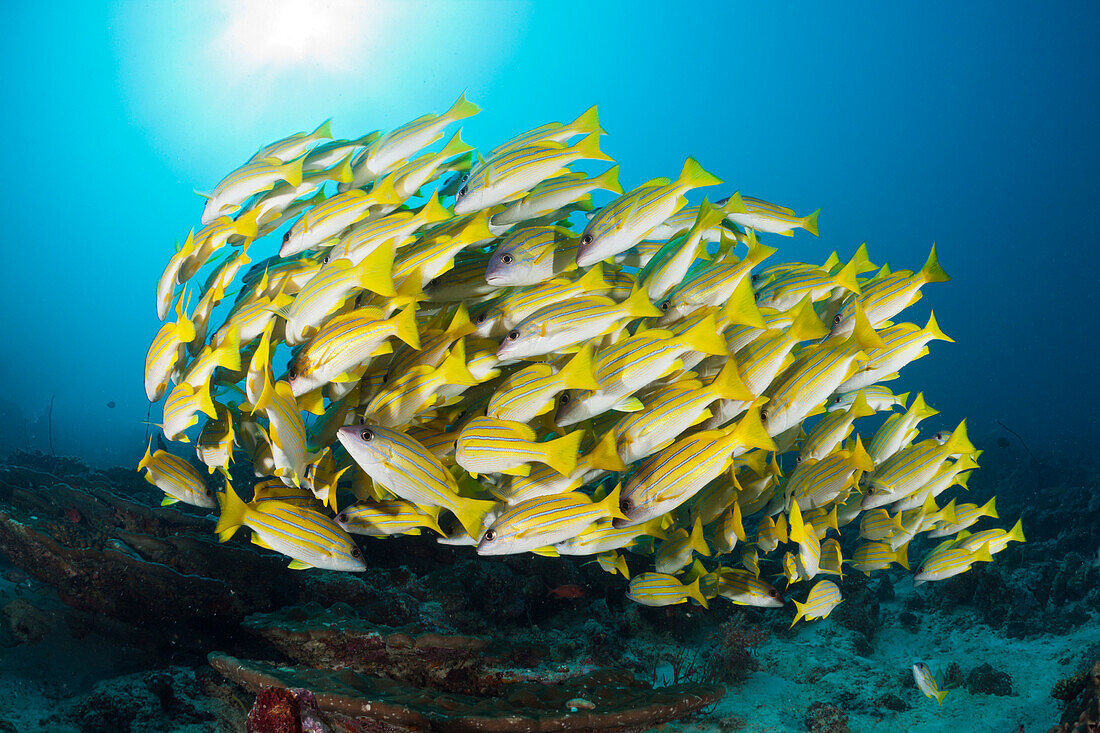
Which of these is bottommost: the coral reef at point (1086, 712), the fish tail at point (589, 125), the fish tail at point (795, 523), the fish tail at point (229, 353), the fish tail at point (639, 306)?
the coral reef at point (1086, 712)

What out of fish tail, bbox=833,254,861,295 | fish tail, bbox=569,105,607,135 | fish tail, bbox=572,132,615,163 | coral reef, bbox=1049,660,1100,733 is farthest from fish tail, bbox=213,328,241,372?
coral reef, bbox=1049,660,1100,733

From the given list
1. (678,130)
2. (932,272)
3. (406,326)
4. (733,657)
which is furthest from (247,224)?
(678,130)

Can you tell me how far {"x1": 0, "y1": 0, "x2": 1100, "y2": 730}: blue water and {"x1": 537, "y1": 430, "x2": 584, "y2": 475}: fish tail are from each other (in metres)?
69.4

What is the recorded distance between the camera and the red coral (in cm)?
288

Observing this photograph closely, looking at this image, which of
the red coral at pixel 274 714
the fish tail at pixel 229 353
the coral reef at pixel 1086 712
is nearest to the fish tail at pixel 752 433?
the fish tail at pixel 229 353

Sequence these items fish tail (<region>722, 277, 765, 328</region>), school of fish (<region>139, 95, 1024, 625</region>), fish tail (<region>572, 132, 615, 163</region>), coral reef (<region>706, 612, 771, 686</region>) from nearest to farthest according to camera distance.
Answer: school of fish (<region>139, 95, 1024, 625</region>)
fish tail (<region>722, 277, 765, 328</region>)
fish tail (<region>572, 132, 615, 163</region>)
coral reef (<region>706, 612, 771, 686</region>)

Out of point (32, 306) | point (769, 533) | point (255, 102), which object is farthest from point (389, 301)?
point (32, 306)

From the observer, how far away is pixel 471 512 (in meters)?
2.70

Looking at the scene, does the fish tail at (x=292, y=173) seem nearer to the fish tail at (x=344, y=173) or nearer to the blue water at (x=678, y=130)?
the fish tail at (x=344, y=173)

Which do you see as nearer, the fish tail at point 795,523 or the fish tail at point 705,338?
the fish tail at point 705,338

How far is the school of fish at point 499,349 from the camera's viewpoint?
8.80ft

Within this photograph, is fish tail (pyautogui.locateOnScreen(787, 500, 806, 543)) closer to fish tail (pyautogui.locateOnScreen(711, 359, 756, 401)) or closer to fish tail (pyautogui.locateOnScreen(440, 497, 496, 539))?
fish tail (pyautogui.locateOnScreen(711, 359, 756, 401))

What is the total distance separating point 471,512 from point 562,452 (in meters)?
0.59

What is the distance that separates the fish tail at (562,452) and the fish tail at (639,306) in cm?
72
